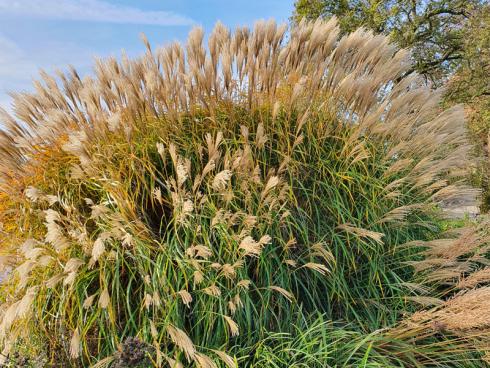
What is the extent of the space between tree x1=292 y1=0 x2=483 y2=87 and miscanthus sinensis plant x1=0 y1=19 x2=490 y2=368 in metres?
10.4

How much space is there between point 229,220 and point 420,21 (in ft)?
42.7

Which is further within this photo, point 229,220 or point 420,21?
point 420,21

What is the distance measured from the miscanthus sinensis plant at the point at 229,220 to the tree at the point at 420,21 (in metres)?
10.4

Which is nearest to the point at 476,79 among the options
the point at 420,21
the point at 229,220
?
the point at 420,21

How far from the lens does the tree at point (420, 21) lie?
40.0ft

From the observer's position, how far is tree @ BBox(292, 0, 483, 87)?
12188 millimetres

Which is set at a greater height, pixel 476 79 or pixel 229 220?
pixel 229 220

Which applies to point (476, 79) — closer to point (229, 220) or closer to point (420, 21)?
point (420, 21)

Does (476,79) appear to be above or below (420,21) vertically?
below

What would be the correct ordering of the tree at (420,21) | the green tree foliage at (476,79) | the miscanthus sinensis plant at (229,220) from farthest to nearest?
the tree at (420,21) → the green tree foliage at (476,79) → the miscanthus sinensis plant at (229,220)

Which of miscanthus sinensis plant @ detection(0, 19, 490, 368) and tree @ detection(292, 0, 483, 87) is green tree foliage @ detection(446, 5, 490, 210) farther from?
miscanthus sinensis plant @ detection(0, 19, 490, 368)

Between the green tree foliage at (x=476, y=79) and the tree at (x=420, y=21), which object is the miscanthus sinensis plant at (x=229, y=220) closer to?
the green tree foliage at (x=476, y=79)

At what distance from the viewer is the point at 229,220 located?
6.87 ft

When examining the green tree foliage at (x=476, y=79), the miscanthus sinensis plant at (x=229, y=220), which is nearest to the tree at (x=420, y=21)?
the green tree foliage at (x=476, y=79)
